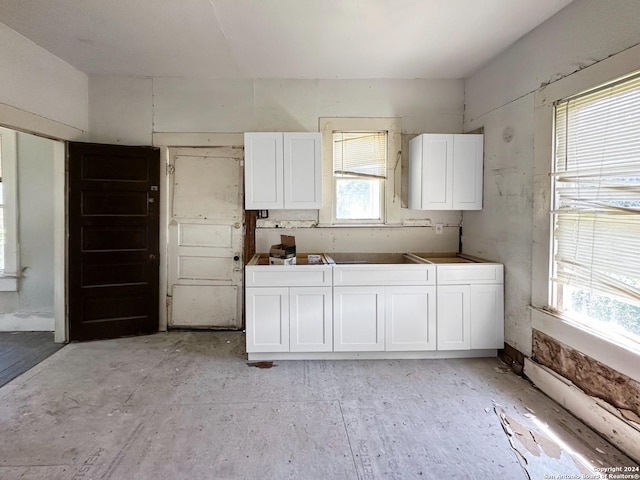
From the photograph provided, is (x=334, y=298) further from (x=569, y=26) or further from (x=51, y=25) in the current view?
(x=51, y=25)

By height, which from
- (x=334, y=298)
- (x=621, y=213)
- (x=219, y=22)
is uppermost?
(x=219, y=22)

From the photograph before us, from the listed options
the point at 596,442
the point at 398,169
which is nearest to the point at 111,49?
the point at 398,169

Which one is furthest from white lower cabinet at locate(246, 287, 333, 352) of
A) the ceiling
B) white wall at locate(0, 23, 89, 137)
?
white wall at locate(0, 23, 89, 137)

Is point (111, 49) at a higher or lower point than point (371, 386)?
higher

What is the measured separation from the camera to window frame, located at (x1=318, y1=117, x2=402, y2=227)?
4027mm

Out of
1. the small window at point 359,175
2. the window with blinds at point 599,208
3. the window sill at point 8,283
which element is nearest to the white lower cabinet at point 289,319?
the small window at point 359,175

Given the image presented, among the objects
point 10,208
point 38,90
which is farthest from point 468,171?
point 10,208

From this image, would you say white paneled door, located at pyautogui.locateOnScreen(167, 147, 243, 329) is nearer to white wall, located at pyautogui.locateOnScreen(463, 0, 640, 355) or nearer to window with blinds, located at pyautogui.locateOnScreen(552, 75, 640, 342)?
white wall, located at pyautogui.locateOnScreen(463, 0, 640, 355)

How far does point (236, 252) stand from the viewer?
4.16 meters

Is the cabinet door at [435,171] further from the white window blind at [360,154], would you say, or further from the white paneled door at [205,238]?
the white paneled door at [205,238]

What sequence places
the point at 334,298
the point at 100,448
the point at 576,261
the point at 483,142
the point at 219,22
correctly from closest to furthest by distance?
the point at 100,448 < the point at 576,261 < the point at 219,22 < the point at 334,298 < the point at 483,142

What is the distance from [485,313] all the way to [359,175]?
202 cm

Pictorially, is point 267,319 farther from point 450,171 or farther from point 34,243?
point 34,243

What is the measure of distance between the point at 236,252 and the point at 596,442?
359 centimetres
